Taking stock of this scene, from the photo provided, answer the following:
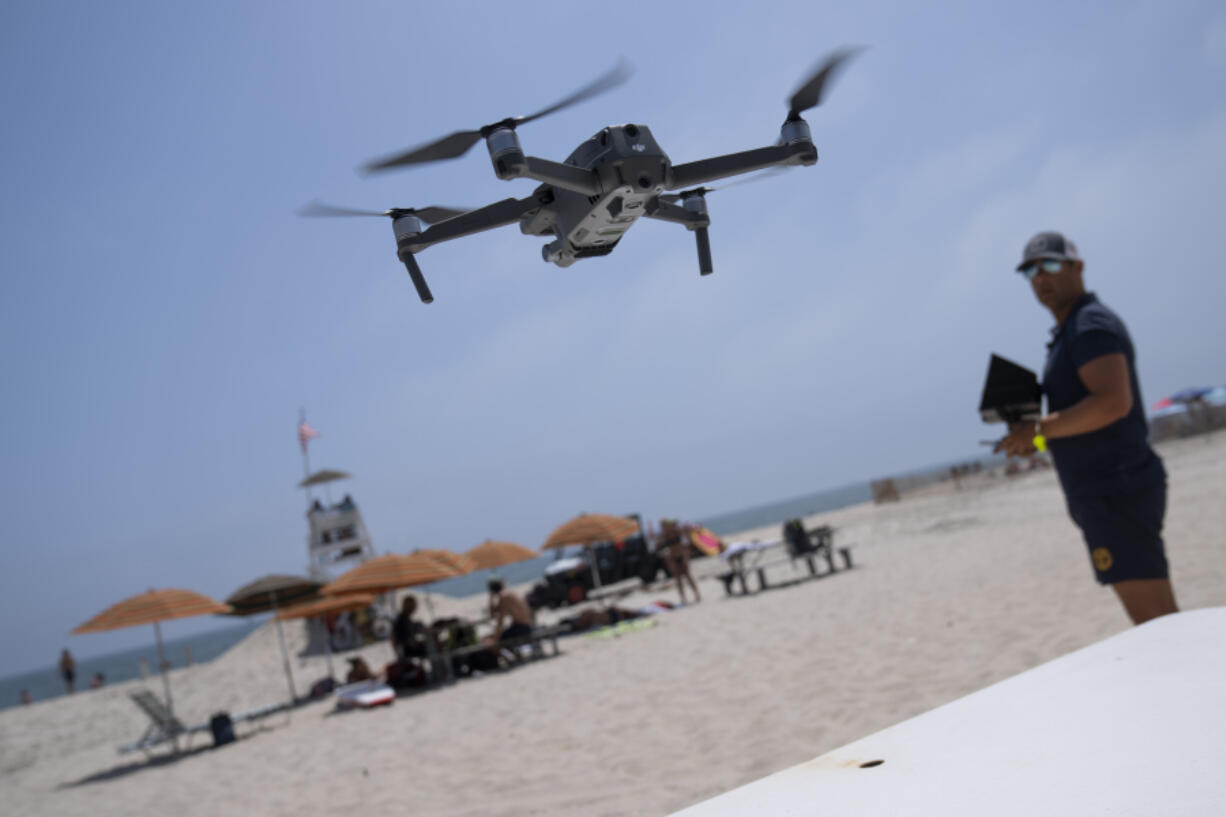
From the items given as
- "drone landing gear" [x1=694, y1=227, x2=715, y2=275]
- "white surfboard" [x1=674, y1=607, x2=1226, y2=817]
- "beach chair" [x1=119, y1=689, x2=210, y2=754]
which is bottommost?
"beach chair" [x1=119, y1=689, x2=210, y2=754]

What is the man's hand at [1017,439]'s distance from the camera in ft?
9.02

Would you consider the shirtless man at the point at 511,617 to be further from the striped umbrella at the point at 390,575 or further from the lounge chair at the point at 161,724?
the lounge chair at the point at 161,724

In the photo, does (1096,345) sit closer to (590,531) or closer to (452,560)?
(452,560)

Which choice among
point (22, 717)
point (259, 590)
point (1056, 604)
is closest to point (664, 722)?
point (1056, 604)

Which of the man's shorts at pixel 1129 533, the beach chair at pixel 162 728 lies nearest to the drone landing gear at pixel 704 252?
the man's shorts at pixel 1129 533

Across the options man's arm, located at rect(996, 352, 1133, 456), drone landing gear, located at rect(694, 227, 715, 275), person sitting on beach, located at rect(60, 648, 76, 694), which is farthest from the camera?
person sitting on beach, located at rect(60, 648, 76, 694)

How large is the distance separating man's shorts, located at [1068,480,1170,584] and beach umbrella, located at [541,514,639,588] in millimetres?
13766

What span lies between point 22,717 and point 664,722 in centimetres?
1931

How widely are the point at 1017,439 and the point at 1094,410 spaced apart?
0.29 metres

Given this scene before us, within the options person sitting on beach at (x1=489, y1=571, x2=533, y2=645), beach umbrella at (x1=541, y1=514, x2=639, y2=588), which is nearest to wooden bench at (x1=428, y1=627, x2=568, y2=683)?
person sitting on beach at (x1=489, y1=571, x2=533, y2=645)

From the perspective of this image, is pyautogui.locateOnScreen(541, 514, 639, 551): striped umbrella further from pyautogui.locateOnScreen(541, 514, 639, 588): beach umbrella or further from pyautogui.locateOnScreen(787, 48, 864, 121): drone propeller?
pyautogui.locateOnScreen(787, 48, 864, 121): drone propeller

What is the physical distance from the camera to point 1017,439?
275cm

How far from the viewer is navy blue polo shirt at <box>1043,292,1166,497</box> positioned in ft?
9.34

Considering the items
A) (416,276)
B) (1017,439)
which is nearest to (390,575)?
(1017,439)
